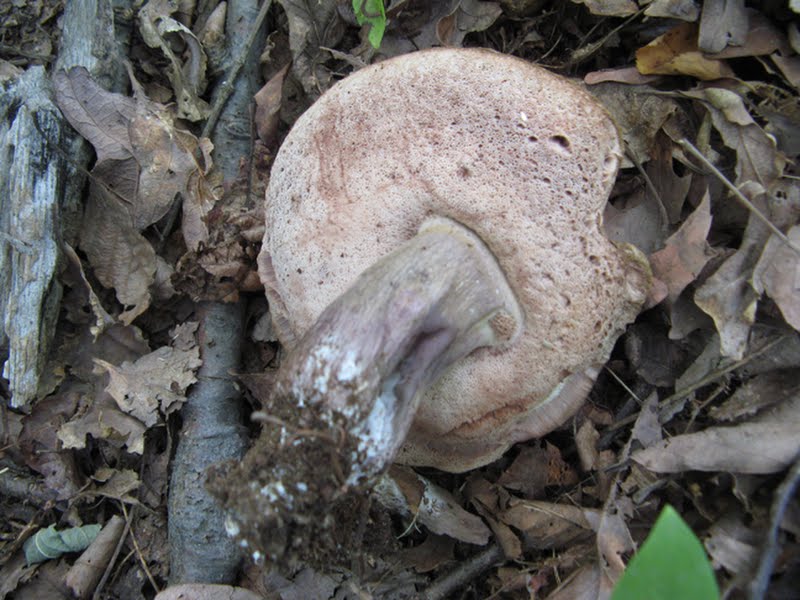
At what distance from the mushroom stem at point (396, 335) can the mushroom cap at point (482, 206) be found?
0.05m

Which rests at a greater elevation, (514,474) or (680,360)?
(680,360)

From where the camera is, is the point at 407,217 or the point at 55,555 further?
the point at 55,555

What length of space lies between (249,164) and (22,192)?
2.94 feet

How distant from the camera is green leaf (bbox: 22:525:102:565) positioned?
6.93 ft

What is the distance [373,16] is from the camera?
203cm

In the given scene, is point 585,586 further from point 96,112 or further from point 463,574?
point 96,112

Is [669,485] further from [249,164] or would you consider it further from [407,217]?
[249,164]

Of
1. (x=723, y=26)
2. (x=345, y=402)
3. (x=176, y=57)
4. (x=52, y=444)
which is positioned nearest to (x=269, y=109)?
(x=176, y=57)

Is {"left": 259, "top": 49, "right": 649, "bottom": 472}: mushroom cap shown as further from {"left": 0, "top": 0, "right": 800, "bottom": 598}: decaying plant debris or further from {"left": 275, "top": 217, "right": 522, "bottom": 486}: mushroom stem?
{"left": 0, "top": 0, "right": 800, "bottom": 598}: decaying plant debris

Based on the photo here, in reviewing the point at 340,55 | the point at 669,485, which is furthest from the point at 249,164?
the point at 669,485

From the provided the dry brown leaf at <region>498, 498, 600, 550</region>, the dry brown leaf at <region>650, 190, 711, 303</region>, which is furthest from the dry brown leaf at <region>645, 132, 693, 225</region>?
the dry brown leaf at <region>498, 498, 600, 550</region>

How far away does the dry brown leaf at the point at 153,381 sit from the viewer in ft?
6.98

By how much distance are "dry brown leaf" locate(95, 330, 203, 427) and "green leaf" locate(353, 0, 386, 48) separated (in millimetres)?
1406

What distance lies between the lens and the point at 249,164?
7.88ft
